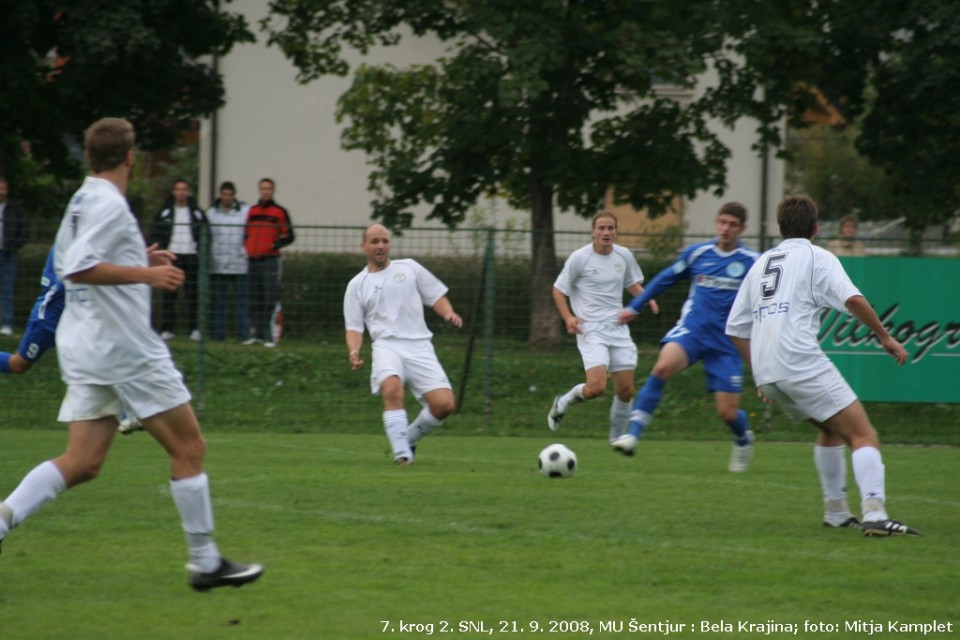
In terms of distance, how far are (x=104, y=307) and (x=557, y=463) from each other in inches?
188

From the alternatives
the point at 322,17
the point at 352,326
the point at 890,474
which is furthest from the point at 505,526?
the point at 322,17

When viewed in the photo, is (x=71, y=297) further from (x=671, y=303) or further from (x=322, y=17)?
(x=322, y=17)

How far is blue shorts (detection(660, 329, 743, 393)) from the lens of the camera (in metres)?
10.9

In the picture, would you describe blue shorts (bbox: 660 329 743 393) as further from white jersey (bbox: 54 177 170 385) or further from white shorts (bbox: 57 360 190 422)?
white jersey (bbox: 54 177 170 385)

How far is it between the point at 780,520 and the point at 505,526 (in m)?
1.70

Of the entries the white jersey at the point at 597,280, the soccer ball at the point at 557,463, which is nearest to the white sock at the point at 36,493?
the soccer ball at the point at 557,463

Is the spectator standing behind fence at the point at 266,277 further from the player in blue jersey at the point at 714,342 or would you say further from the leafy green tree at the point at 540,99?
the player in blue jersey at the point at 714,342

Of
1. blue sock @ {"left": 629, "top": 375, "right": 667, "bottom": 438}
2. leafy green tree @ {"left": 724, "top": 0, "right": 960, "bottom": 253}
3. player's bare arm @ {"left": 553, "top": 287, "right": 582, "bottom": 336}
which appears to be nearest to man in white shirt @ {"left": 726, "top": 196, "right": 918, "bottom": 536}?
blue sock @ {"left": 629, "top": 375, "right": 667, "bottom": 438}

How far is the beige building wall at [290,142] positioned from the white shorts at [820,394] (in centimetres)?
2408

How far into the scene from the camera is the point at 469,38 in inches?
768

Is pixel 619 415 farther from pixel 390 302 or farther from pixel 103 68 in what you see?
pixel 103 68

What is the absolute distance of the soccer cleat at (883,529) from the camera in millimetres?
7340

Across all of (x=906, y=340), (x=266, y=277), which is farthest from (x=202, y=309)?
(x=906, y=340)

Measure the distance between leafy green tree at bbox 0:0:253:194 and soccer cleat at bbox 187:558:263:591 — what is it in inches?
524
